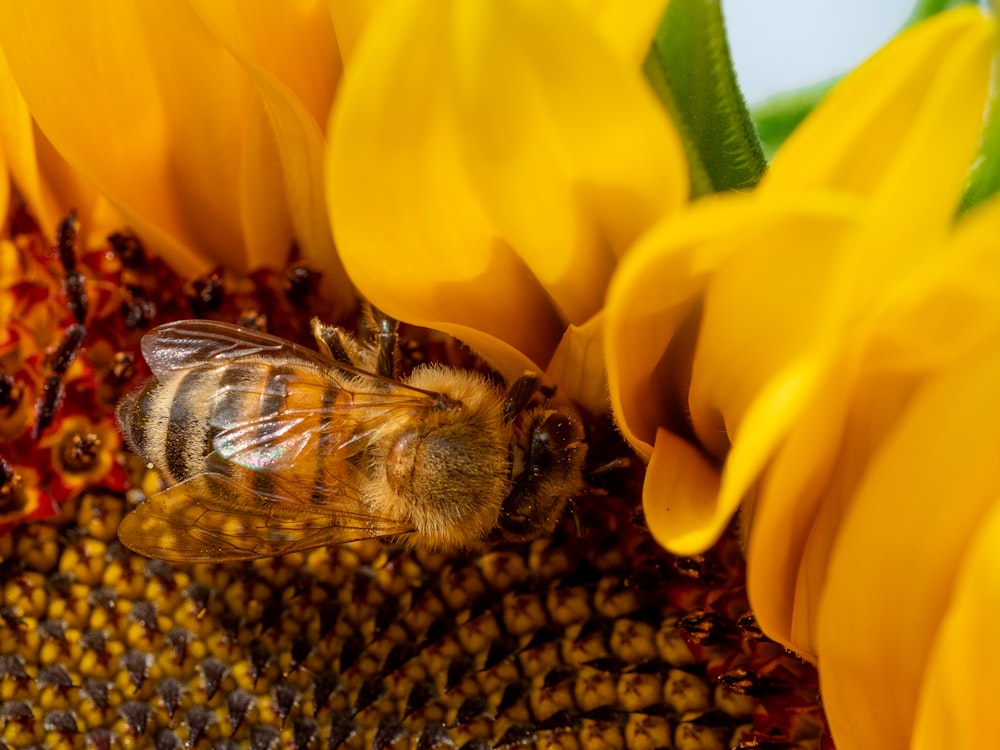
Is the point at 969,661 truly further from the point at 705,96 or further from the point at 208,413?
the point at 208,413

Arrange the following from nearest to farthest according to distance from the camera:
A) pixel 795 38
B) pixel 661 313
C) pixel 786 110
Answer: pixel 661 313 → pixel 786 110 → pixel 795 38

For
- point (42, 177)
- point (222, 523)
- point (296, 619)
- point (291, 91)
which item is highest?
point (291, 91)

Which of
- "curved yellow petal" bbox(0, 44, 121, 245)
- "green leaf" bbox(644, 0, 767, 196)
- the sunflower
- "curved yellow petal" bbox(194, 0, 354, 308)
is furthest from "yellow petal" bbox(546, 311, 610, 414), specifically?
"curved yellow petal" bbox(0, 44, 121, 245)

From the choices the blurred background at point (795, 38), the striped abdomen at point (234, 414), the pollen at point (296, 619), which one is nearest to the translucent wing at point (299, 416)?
the striped abdomen at point (234, 414)

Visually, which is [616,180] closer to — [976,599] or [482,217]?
[482,217]

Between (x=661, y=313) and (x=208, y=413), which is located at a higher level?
(x=661, y=313)

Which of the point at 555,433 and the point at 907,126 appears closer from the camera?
the point at 907,126

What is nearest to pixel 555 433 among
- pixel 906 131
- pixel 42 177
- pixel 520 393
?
pixel 520 393

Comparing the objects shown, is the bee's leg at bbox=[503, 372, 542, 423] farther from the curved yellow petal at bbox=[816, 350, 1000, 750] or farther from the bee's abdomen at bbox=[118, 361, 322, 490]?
the curved yellow petal at bbox=[816, 350, 1000, 750]
